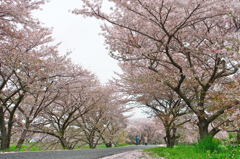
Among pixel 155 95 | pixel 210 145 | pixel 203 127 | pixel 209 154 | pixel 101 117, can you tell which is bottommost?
pixel 209 154

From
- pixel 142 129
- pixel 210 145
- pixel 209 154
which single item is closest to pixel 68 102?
pixel 210 145

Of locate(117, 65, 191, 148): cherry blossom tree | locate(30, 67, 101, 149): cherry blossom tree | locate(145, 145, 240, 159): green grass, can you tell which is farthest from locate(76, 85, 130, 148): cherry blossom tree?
locate(145, 145, 240, 159): green grass

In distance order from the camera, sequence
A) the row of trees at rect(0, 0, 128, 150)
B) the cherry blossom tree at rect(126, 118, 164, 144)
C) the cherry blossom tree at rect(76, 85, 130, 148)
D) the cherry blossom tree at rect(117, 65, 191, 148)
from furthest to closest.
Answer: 1. the cherry blossom tree at rect(126, 118, 164, 144)
2. the cherry blossom tree at rect(76, 85, 130, 148)
3. the cherry blossom tree at rect(117, 65, 191, 148)
4. the row of trees at rect(0, 0, 128, 150)

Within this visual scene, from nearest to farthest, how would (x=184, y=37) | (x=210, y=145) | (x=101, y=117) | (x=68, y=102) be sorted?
(x=210, y=145), (x=184, y=37), (x=68, y=102), (x=101, y=117)

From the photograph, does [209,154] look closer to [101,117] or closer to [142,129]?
[101,117]

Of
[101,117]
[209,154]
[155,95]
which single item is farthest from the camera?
[101,117]

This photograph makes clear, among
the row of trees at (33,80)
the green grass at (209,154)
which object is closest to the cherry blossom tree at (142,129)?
the row of trees at (33,80)

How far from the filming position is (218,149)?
514 cm

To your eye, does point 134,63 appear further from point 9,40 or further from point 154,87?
point 9,40

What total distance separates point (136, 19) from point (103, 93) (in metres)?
11.2

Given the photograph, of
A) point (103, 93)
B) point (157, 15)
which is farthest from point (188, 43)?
point (103, 93)

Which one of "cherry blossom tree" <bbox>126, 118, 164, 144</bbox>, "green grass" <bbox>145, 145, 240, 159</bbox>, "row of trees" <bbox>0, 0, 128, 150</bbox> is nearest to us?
"green grass" <bbox>145, 145, 240, 159</bbox>

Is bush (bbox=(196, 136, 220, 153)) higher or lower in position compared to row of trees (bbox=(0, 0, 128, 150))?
lower

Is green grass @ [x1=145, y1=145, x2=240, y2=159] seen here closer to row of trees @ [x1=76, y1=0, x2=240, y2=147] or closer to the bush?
the bush
